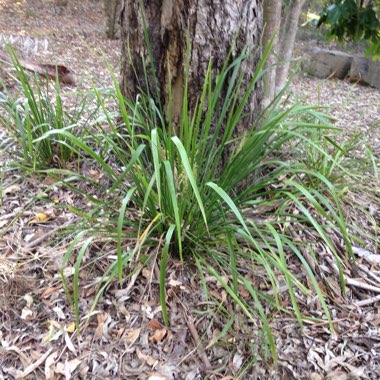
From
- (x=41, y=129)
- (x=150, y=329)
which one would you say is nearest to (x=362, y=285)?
(x=150, y=329)

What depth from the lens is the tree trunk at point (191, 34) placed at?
1.70m

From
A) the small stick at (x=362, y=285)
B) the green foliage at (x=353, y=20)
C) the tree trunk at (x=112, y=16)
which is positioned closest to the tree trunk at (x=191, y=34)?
the small stick at (x=362, y=285)

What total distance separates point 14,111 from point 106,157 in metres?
0.55

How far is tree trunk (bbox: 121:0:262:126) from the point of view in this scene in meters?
1.70

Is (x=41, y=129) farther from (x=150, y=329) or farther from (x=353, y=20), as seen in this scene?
(x=353, y=20)

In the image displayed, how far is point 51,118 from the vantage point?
84.6 inches

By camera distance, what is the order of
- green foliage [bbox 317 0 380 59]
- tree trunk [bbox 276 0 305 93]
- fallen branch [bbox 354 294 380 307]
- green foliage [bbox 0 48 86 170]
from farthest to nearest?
tree trunk [bbox 276 0 305 93] → green foliage [bbox 317 0 380 59] → green foliage [bbox 0 48 86 170] → fallen branch [bbox 354 294 380 307]

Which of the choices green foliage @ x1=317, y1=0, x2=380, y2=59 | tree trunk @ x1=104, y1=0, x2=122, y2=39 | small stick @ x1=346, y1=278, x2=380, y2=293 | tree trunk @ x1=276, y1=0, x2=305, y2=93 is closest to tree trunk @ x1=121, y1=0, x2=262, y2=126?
small stick @ x1=346, y1=278, x2=380, y2=293

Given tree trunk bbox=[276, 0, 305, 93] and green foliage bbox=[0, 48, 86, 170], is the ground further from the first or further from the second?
tree trunk bbox=[276, 0, 305, 93]

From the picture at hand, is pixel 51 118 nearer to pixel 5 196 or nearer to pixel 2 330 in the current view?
pixel 5 196

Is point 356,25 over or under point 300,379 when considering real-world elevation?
over

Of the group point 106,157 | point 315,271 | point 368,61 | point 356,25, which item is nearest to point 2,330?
point 106,157

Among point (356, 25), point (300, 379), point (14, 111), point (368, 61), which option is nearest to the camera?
point (300, 379)

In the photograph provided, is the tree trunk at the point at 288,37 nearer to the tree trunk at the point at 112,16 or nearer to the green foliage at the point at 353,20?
the green foliage at the point at 353,20
